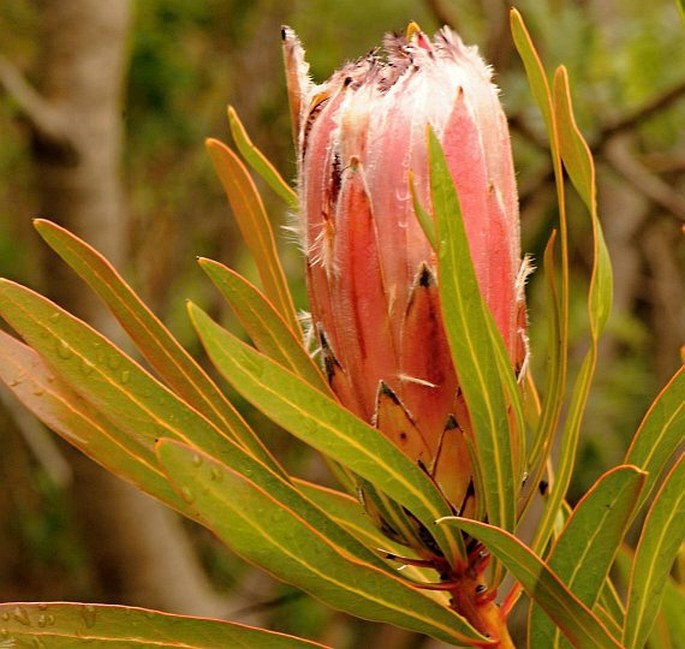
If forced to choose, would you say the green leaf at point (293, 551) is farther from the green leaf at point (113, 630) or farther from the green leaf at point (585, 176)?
the green leaf at point (585, 176)

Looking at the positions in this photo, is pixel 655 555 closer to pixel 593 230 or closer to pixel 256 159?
pixel 593 230

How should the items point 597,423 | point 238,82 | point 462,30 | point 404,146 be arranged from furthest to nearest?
point 238,82 < point 597,423 < point 462,30 < point 404,146

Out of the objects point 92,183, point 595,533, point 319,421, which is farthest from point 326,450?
point 92,183

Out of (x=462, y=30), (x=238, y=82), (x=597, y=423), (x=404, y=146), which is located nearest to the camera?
(x=404, y=146)

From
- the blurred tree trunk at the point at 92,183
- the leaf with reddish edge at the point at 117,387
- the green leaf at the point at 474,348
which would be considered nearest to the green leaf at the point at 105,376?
the leaf with reddish edge at the point at 117,387

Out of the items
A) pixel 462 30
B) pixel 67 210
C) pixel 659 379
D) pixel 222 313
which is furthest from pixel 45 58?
pixel 659 379

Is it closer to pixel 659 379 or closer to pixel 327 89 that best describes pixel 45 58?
pixel 327 89
